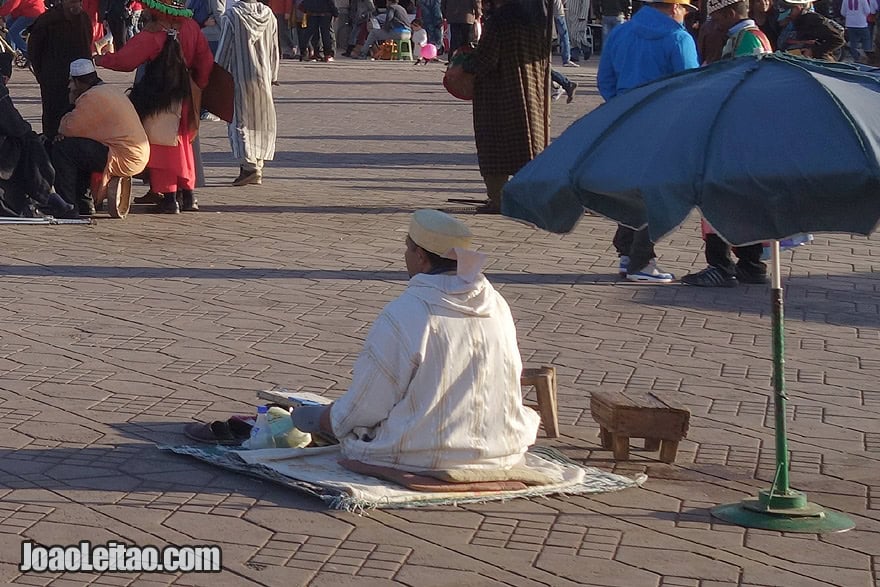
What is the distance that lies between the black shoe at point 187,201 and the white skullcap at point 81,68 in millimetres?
1269

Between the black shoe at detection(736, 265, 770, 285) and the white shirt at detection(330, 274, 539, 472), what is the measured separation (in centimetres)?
428

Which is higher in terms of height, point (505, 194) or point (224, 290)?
point (505, 194)

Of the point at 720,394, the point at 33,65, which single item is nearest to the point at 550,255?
the point at 720,394

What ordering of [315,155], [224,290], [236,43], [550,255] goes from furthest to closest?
1. [315,155]
2. [236,43]
3. [550,255]
4. [224,290]

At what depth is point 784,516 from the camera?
5168mm

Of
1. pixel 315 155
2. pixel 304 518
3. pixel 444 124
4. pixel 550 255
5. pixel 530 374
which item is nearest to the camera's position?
pixel 304 518

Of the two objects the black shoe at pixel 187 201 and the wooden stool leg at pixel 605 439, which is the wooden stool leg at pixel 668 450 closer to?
the wooden stool leg at pixel 605 439

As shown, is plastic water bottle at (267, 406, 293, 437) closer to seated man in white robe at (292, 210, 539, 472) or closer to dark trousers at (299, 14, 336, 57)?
seated man in white robe at (292, 210, 539, 472)

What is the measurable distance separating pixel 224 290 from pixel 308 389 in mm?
2258

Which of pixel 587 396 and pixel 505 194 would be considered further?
pixel 587 396

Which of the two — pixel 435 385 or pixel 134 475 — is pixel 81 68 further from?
pixel 435 385

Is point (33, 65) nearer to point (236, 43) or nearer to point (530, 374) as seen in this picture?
point (236, 43)

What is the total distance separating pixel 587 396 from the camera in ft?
22.3

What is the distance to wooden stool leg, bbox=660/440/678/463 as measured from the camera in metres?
5.82
